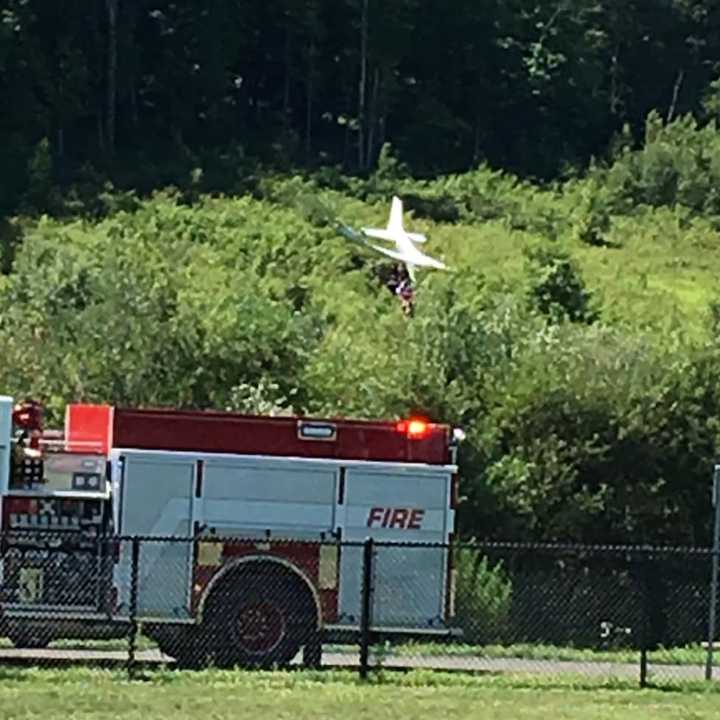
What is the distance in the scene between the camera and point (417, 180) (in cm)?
8344

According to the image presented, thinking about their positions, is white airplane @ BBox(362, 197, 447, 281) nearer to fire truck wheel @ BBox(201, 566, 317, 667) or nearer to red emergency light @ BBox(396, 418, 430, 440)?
red emergency light @ BBox(396, 418, 430, 440)

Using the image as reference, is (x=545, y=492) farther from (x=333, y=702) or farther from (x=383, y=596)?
(x=333, y=702)

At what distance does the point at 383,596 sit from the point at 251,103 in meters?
73.7

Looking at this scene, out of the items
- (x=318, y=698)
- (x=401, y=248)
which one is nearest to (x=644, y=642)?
(x=318, y=698)

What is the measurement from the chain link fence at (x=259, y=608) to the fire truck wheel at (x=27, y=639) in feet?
0.07

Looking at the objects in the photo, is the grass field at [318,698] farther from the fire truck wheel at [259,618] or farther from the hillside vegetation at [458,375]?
the hillside vegetation at [458,375]

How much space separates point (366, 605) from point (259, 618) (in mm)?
1878

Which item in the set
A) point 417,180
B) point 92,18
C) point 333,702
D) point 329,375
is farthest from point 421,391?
point 92,18

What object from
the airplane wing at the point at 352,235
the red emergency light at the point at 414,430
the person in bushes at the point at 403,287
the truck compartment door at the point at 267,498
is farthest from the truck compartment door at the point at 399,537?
the airplane wing at the point at 352,235

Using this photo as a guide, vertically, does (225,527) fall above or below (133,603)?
above

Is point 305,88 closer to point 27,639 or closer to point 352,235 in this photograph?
point 352,235

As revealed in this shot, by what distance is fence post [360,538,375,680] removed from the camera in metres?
19.5

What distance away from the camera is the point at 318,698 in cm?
1772

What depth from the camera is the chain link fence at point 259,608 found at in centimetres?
2066
